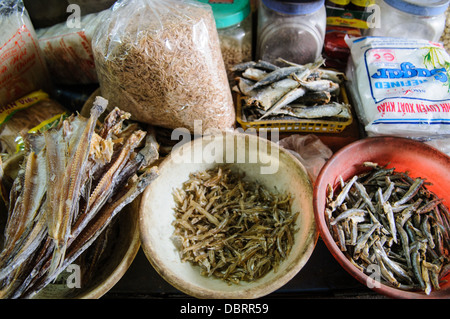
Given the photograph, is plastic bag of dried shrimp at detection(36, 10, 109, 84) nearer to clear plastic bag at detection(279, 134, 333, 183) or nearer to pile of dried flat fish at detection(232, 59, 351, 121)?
pile of dried flat fish at detection(232, 59, 351, 121)

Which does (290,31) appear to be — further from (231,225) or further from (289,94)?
(231,225)

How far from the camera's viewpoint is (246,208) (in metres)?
1.64

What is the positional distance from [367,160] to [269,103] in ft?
1.91

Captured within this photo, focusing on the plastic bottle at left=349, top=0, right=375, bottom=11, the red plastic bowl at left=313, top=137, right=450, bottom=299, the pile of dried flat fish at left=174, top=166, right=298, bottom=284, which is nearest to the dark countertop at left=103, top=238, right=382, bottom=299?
the pile of dried flat fish at left=174, top=166, right=298, bottom=284

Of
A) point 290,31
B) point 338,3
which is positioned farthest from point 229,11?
point 338,3

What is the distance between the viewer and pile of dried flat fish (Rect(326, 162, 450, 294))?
4.47 ft

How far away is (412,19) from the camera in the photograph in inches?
77.7

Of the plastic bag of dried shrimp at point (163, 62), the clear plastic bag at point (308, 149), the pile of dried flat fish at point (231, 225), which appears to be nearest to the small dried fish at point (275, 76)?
the plastic bag of dried shrimp at point (163, 62)

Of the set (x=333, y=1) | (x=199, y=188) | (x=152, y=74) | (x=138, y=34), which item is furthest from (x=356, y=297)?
(x=333, y=1)

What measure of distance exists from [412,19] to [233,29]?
1.05 metres

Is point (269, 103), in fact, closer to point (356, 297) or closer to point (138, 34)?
point (138, 34)

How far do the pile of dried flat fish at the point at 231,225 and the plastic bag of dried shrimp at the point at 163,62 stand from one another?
34 cm

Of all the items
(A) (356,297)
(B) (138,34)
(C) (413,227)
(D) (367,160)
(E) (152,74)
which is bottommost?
(A) (356,297)

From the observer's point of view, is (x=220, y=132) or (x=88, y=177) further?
(x=220, y=132)
